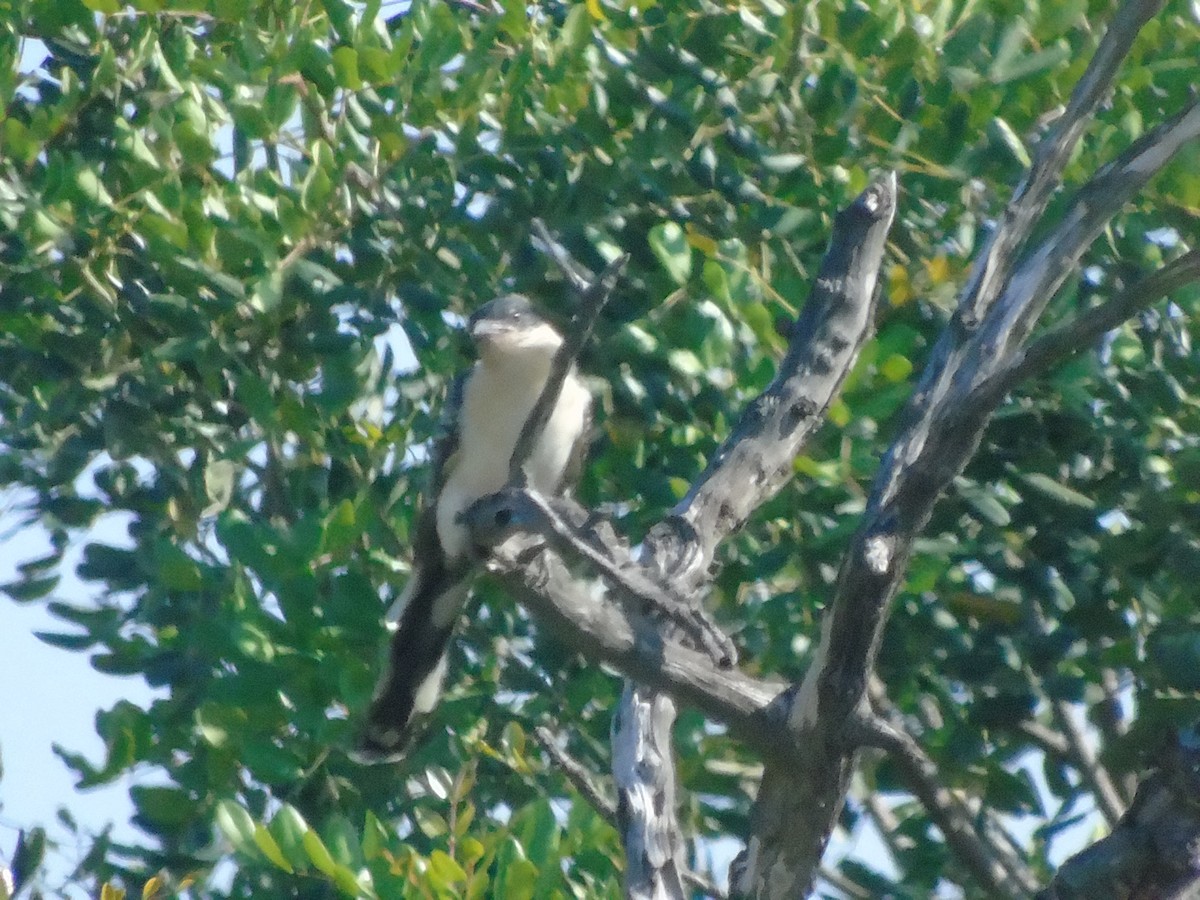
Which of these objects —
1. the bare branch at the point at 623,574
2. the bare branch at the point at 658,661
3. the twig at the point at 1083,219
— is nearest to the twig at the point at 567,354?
the bare branch at the point at 623,574

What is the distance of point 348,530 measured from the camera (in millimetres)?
3875

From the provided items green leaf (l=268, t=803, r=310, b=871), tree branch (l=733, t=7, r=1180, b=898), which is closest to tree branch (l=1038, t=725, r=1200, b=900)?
tree branch (l=733, t=7, r=1180, b=898)

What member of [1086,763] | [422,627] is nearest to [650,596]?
[422,627]

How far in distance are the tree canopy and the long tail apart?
7 centimetres

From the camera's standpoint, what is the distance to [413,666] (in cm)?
Result: 424

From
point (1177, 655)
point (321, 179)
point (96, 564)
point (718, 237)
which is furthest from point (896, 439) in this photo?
point (96, 564)

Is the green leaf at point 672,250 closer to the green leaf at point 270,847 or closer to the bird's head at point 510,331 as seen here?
the bird's head at point 510,331

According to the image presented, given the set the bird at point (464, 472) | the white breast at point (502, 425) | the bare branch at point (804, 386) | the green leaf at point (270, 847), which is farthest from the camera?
the white breast at point (502, 425)

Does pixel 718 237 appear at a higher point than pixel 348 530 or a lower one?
higher

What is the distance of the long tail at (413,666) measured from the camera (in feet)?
13.1

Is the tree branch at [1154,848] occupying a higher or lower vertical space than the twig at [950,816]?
lower

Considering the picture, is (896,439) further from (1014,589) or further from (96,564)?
(96,564)

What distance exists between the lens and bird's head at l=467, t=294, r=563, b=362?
4.41 m

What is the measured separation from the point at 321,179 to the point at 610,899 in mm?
1893
